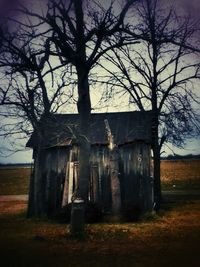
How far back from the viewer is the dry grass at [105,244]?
336 inches

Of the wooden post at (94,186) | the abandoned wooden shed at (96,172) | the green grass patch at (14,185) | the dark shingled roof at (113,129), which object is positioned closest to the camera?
the wooden post at (94,186)

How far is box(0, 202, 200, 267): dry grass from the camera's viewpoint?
8.55 m

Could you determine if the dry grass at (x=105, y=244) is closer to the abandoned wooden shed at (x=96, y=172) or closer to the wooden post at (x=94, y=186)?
the abandoned wooden shed at (x=96, y=172)

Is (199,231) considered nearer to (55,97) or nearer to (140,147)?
(140,147)

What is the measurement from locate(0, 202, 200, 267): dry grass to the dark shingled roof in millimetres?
4230

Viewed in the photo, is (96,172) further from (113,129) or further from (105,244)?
(105,244)

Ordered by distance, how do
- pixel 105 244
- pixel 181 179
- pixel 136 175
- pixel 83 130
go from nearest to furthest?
pixel 105 244
pixel 83 130
pixel 136 175
pixel 181 179

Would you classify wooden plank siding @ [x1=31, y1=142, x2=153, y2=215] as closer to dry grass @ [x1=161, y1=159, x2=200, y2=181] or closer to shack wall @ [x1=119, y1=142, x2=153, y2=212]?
shack wall @ [x1=119, y1=142, x2=153, y2=212]

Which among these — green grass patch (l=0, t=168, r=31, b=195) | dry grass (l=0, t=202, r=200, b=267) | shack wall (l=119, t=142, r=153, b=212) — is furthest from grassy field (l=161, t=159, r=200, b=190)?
green grass patch (l=0, t=168, r=31, b=195)

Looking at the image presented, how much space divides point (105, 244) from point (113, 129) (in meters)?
9.14

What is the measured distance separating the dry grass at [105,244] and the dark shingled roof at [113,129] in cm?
423

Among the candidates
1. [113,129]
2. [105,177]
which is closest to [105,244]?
[105,177]

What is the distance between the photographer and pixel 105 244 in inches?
416

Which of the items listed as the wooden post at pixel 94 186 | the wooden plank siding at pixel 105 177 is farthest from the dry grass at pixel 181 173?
the wooden post at pixel 94 186
